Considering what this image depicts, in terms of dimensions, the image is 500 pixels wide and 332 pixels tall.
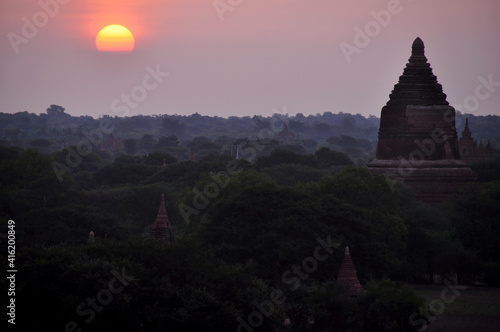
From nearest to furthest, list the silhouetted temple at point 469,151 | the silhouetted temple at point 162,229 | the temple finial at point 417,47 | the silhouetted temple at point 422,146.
A: the silhouetted temple at point 162,229 < the silhouetted temple at point 422,146 < the temple finial at point 417,47 < the silhouetted temple at point 469,151

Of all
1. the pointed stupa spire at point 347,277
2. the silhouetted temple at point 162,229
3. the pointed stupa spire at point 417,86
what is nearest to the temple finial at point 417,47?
the pointed stupa spire at point 417,86

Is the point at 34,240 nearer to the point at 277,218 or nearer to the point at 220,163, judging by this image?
the point at 277,218

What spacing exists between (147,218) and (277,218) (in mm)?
26824

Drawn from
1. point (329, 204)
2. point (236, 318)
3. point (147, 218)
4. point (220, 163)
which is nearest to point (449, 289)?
point (329, 204)
